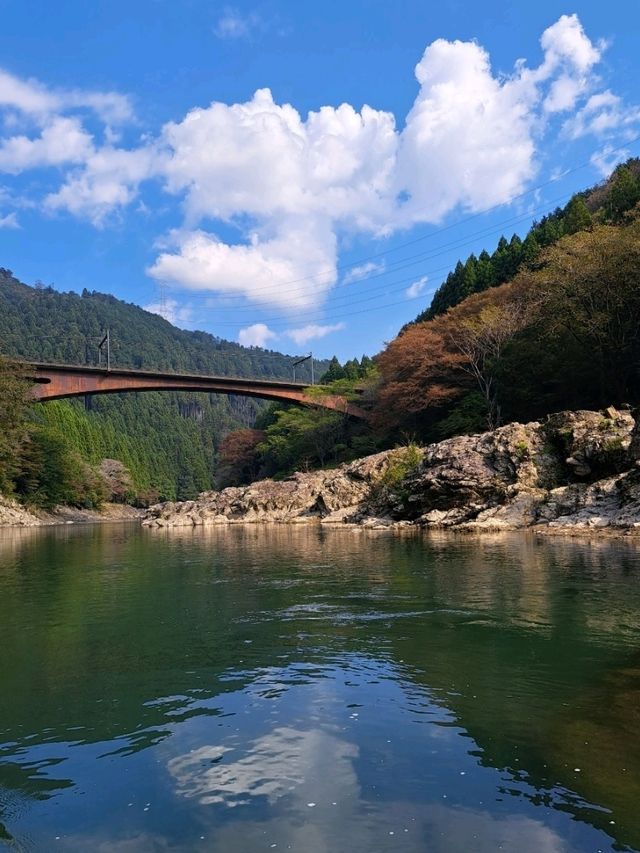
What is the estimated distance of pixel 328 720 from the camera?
21.6ft

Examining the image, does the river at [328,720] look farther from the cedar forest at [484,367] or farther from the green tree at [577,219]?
the green tree at [577,219]

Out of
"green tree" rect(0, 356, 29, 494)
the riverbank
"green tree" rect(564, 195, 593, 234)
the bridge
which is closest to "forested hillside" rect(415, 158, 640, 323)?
"green tree" rect(564, 195, 593, 234)

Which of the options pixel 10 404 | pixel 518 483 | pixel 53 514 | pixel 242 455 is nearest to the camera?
pixel 518 483

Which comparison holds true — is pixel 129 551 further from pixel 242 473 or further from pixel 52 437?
pixel 242 473

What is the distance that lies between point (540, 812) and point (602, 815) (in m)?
0.43

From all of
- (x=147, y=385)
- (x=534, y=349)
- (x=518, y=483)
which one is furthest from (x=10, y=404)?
(x=518, y=483)

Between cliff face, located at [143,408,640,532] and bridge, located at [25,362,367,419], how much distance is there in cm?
3143

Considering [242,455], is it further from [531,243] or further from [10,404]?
[531,243]

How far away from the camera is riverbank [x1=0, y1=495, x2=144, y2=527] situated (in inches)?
2537

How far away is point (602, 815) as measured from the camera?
14.9 ft

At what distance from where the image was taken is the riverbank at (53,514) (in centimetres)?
6444

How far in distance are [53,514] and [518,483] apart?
223ft

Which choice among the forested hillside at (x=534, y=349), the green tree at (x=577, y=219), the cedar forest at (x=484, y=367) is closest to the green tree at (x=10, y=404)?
the cedar forest at (x=484, y=367)

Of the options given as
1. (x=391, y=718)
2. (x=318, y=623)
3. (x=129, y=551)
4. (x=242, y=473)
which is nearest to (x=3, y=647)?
(x=318, y=623)
